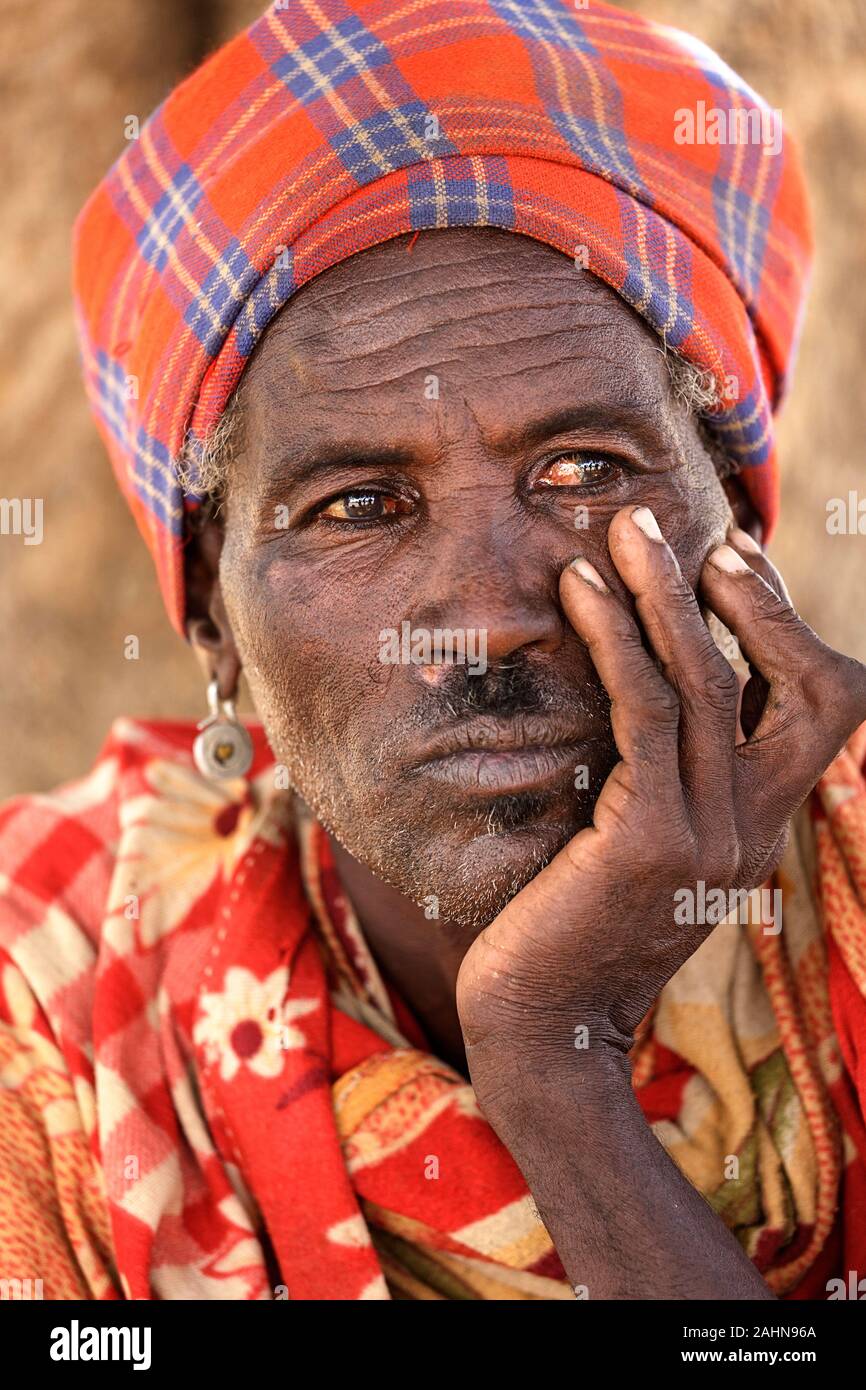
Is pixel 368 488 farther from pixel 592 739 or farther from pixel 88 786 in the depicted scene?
pixel 88 786

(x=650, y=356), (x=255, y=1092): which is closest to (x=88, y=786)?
(x=255, y=1092)

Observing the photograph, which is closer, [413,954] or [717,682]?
[717,682]

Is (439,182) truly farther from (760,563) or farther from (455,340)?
(760,563)

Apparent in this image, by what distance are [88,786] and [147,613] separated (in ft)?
4.29

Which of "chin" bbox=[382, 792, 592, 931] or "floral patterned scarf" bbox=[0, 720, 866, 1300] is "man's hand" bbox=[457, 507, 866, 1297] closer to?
"chin" bbox=[382, 792, 592, 931]

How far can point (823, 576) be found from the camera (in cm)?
419

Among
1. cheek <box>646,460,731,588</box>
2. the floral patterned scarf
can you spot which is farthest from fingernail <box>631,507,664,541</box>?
the floral patterned scarf

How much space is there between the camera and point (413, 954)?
2.72 meters

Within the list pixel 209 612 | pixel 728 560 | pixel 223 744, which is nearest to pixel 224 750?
pixel 223 744

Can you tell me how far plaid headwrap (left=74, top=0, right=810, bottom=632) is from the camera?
222cm

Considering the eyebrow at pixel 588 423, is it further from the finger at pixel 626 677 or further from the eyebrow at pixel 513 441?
the finger at pixel 626 677

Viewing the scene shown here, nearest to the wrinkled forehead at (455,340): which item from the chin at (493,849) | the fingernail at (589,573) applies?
the fingernail at (589,573)

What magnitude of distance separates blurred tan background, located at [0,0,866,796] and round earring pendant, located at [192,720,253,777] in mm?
1759

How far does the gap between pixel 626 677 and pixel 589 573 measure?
0.17 metres
